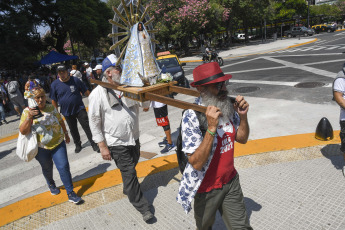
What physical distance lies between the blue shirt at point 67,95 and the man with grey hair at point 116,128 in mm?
2620

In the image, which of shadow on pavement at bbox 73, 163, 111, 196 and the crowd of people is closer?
the crowd of people

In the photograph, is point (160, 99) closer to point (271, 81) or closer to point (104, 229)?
point (104, 229)

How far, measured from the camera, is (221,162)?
87.5 inches

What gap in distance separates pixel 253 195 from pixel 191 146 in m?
1.90

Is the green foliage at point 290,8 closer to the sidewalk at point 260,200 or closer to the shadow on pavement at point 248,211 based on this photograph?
the sidewalk at point 260,200

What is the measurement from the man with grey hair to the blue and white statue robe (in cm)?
33

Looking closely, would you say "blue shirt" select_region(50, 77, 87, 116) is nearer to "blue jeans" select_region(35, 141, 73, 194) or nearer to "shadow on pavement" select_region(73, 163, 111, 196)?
"shadow on pavement" select_region(73, 163, 111, 196)

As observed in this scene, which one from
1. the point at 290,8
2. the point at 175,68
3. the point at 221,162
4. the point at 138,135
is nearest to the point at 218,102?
the point at 221,162

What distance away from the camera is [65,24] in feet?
80.8

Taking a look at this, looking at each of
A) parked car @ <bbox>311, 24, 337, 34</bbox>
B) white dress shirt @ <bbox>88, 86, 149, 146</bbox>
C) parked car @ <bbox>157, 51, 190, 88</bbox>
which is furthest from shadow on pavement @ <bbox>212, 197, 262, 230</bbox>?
parked car @ <bbox>311, 24, 337, 34</bbox>

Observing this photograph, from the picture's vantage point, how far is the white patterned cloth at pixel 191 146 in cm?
205

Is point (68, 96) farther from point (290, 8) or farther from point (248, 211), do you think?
point (290, 8)

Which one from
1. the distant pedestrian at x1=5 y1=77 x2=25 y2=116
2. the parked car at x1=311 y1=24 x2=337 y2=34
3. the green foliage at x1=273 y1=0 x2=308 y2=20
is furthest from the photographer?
the green foliage at x1=273 y1=0 x2=308 y2=20

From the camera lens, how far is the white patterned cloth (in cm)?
205
